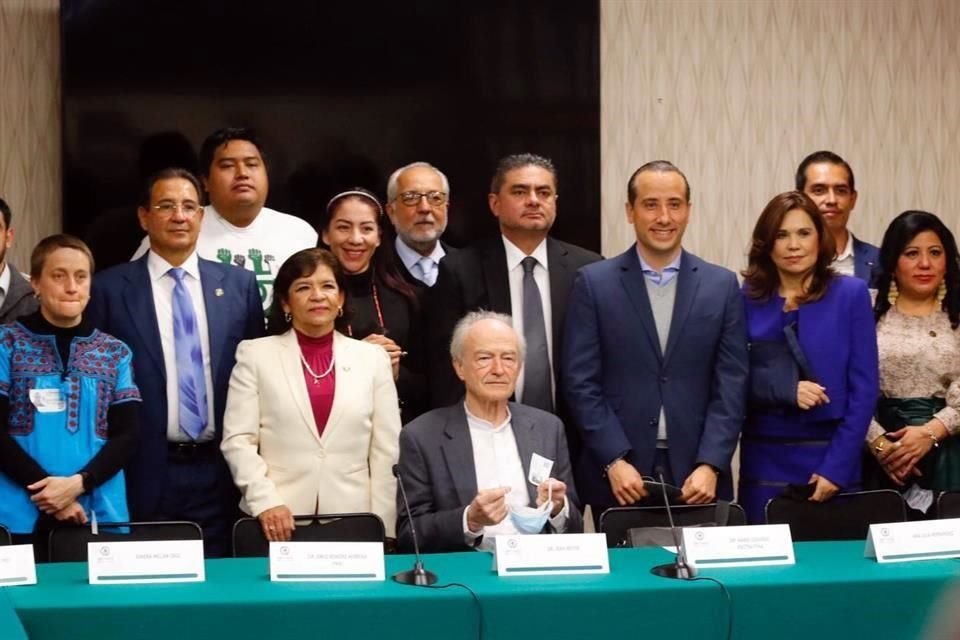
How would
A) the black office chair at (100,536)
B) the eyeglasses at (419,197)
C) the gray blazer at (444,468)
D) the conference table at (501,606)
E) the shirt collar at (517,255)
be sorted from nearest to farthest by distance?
the conference table at (501,606) → the black office chair at (100,536) → the gray blazer at (444,468) → the shirt collar at (517,255) → the eyeglasses at (419,197)

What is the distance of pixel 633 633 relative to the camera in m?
2.50

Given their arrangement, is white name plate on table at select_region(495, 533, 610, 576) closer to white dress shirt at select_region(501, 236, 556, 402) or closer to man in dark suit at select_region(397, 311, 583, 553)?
man in dark suit at select_region(397, 311, 583, 553)

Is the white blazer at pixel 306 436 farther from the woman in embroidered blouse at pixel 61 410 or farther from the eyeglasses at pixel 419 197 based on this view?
the eyeglasses at pixel 419 197

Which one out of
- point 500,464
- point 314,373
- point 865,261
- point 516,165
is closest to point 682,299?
point 516,165

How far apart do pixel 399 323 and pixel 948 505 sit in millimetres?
1634

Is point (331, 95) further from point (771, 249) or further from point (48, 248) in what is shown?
point (771, 249)

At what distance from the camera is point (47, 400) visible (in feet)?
11.0

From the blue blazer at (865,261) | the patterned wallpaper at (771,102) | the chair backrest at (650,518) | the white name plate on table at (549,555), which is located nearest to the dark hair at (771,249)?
the blue blazer at (865,261)

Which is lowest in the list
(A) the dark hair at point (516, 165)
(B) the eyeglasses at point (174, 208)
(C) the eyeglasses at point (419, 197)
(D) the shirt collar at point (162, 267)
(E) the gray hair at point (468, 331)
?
(E) the gray hair at point (468, 331)

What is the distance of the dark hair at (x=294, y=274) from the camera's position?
3.52 meters

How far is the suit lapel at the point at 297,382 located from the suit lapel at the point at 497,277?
59cm

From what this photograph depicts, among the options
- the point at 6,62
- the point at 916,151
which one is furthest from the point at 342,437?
the point at 916,151

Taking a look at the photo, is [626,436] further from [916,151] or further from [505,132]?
[916,151]

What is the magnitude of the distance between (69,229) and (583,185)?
192 centimetres
